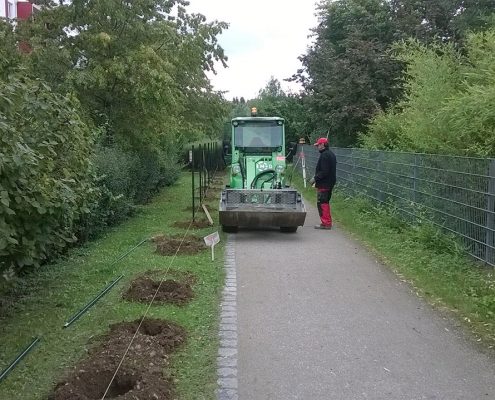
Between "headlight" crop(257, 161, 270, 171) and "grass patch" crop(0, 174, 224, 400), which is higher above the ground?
"headlight" crop(257, 161, 270, 171)

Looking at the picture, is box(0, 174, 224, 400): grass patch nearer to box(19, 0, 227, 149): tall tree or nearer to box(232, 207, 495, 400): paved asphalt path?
box(232, 207, 495, 400): paved asphalt path

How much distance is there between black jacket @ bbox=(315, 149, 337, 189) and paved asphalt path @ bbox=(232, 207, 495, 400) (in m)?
4.08

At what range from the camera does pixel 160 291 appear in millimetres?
7727

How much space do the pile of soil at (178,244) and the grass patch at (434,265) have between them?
3.28 meters

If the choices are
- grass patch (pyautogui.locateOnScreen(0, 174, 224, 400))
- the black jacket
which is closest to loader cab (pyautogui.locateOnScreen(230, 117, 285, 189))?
the black jacket

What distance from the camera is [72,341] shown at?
5992 millimetres

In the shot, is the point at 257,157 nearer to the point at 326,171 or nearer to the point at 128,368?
the point at 326,171

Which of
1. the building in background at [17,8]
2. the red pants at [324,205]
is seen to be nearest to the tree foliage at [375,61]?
the red pants at [324,205]

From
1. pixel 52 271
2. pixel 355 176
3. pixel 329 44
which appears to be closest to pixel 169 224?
pixel 52 271

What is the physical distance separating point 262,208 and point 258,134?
3.28m

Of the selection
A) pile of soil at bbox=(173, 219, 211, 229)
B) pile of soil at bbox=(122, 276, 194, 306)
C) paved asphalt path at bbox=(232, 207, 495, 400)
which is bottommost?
paved asphalt path at bbox=(232, 207, 495, 400)

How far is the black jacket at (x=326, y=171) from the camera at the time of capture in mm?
13672

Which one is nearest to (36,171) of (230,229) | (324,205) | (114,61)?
(230,229)

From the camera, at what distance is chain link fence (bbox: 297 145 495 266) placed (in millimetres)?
9023
